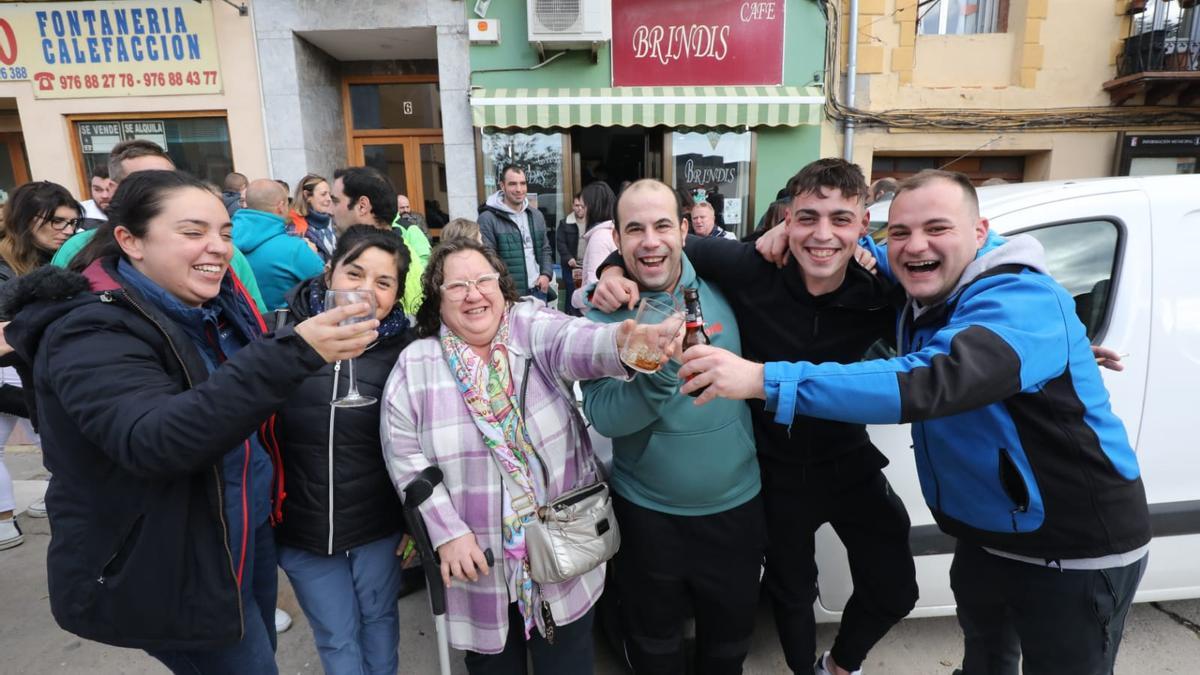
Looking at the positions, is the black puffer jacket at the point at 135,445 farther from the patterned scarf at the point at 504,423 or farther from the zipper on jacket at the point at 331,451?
the patterned scarf at the point at 504,423

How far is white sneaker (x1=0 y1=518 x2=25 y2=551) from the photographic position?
3666 mm

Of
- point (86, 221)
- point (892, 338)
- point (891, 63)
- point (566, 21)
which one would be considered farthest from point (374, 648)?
point (891, 63)

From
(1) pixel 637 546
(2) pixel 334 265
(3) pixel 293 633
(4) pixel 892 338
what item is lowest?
(3) pixel 293 633

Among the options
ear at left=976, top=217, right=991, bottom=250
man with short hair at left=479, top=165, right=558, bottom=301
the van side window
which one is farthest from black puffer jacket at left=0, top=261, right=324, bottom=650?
man with short hair at left=479, top=165, right=558, bottom=301

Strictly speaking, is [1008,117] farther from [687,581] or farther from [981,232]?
[687,581]

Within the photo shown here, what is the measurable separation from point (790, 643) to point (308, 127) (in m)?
7.91

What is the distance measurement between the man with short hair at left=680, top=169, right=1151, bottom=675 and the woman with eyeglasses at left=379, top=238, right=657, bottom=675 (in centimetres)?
57

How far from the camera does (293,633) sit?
2.93m

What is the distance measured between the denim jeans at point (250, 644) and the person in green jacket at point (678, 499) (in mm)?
1084

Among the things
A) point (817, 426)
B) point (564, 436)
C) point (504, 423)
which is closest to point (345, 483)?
point (504, 423)

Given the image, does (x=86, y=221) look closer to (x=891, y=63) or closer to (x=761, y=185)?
(x=761, y=185)

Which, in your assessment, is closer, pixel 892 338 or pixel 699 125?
pixel 892 338

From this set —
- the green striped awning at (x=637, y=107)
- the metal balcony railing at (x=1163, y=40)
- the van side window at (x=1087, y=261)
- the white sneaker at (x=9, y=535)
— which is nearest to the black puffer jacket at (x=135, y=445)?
the van side window at (x=1087, y=261)

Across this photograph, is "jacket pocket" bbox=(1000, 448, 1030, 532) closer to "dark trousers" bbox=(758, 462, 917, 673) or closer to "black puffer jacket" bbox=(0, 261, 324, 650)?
"dark trousers" bbox=(758, 462, 917, 673)
